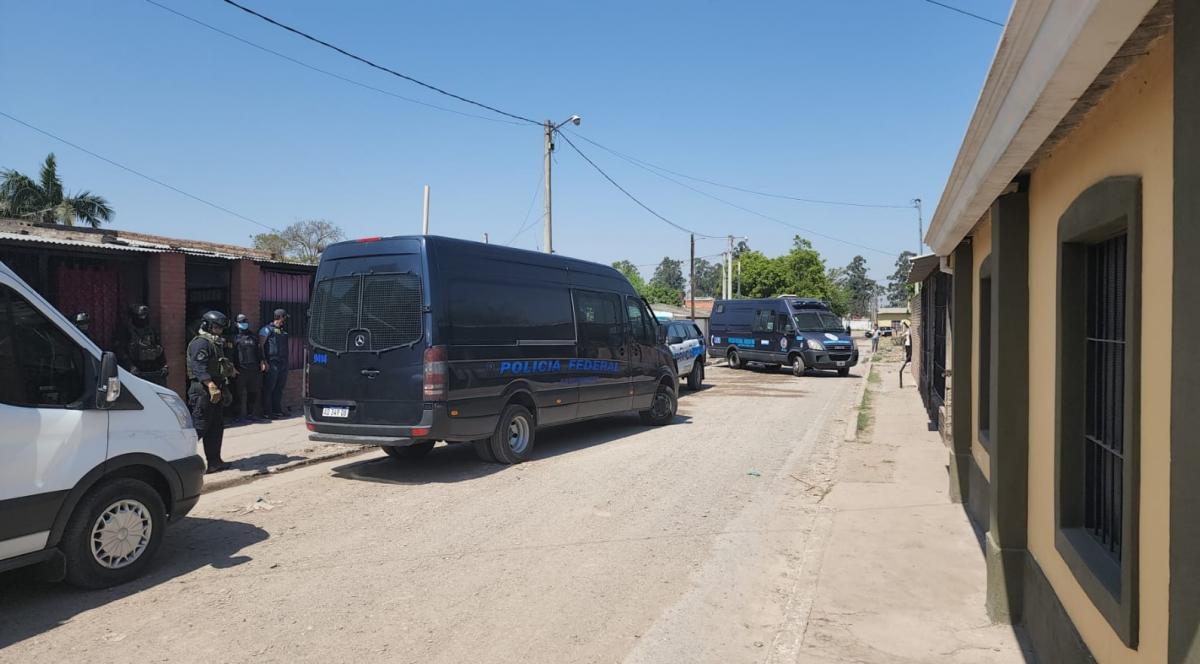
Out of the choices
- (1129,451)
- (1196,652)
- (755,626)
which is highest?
(1129,451)

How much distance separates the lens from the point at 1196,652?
6.52ft

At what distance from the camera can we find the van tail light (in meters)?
7.83

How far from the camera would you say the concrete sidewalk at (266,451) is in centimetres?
834

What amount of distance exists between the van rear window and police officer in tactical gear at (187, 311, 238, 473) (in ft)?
3.15

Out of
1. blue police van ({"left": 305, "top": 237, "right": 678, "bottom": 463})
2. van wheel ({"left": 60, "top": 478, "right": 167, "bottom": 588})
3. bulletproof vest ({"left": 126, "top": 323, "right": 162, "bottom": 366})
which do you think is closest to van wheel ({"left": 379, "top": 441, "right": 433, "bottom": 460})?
blue police van ({"left": 305, "top": 237, "right": 678, "bottom": 463})

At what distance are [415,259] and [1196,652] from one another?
7169 millimetres

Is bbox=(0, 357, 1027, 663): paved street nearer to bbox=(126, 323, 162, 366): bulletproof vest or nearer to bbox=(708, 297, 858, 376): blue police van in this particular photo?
bbox=(126, 323, 162, 366): bulletproof vest

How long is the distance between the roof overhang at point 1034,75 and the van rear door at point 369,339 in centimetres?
544

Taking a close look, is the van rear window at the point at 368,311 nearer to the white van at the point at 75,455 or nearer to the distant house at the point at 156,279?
the white van at the point at 75,455

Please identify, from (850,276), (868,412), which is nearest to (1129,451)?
(868,412)

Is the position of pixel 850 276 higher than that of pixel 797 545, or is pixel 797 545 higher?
pixel 850 276

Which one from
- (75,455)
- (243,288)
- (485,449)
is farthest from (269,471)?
(243,288)

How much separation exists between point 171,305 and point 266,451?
343 centimetres

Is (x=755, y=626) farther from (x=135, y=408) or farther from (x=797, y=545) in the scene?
(x=135, y=408)
